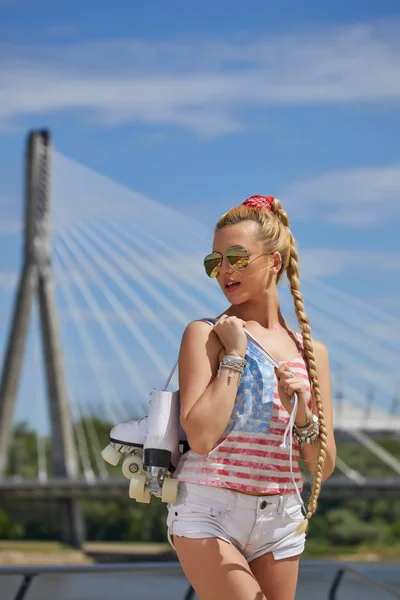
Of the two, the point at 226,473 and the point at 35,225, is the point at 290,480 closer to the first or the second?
the point at 226,473

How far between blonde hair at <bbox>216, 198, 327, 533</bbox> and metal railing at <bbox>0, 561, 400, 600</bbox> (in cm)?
90

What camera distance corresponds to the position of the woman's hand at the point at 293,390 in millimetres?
1725

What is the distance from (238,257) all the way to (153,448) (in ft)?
1.16

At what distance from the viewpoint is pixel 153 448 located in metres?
1.72

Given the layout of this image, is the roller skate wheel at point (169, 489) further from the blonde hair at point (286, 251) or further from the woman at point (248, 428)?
the blonde hair at point (286, 251)

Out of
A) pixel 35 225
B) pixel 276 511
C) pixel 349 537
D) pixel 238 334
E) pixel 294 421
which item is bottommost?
pixel 349 537

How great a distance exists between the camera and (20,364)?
1647 centimetres

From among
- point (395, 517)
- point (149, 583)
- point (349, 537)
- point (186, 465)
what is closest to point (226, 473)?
point (186, 465)

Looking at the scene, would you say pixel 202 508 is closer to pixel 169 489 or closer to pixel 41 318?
pixel 169 489

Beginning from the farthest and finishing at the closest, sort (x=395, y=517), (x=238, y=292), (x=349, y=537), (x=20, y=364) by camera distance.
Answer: (x=395, y=517) < (x=349, y=537) < (x=20, y=364) < (x=238, y=292)

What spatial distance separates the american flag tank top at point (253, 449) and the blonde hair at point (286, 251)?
7 centimetres

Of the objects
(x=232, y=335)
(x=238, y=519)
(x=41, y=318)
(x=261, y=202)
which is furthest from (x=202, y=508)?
(x=41, y=318)

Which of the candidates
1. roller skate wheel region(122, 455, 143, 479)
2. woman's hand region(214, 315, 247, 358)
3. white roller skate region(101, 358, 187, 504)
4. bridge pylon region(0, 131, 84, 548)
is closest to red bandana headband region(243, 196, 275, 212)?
woman's hand region(214, 315, 247, 358)

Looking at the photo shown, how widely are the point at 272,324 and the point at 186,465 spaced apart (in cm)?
31
